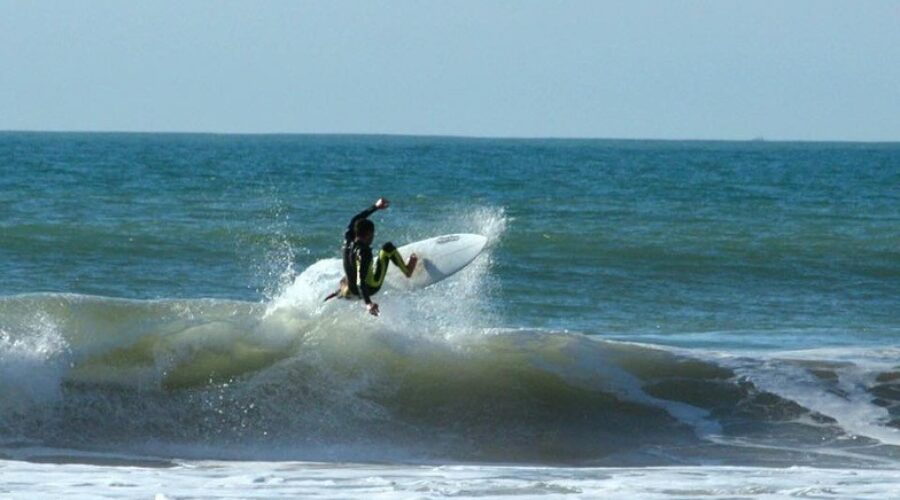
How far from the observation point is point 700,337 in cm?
1855

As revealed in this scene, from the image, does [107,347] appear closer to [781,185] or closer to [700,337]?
[700,337]

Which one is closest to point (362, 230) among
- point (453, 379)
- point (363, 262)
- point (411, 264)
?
point (363, 262)

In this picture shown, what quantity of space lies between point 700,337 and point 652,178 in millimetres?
43253

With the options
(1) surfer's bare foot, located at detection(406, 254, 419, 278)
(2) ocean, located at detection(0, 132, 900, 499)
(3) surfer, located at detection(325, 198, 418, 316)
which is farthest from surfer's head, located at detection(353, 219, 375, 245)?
(2) ocean, located at detection(0, 132, 900, 499)

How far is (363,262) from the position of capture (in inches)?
551

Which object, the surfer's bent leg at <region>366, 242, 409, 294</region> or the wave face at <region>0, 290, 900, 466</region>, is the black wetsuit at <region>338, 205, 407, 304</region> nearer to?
the surfer's bent leg at <region>366, 242, 409, 294</region>

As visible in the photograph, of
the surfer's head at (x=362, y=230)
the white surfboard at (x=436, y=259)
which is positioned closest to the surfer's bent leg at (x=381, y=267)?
the surfer's head at (x=362, y=230)

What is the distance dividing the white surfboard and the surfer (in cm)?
110

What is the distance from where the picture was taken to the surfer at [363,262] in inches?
546

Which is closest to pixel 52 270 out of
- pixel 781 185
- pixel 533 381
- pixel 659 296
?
pixel 659 296

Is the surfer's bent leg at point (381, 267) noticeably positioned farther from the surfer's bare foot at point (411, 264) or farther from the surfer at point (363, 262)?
the surfer's bare foot at point (411, 264)

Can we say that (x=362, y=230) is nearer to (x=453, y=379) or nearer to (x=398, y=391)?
(x=398, y=391)

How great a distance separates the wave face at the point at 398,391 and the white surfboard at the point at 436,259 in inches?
11.0

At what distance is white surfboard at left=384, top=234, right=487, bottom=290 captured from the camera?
15625mm
